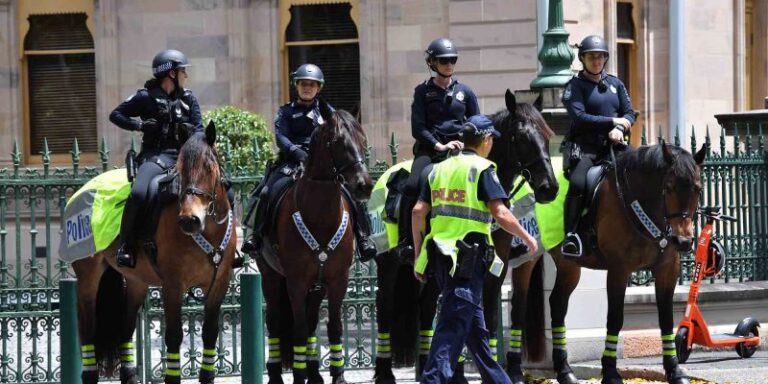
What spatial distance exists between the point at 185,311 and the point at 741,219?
5911 mm

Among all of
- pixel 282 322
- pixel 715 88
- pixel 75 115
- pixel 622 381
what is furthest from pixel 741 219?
pixel 75 115

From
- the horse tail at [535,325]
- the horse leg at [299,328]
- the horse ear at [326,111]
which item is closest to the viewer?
the horse ear at [326,111]

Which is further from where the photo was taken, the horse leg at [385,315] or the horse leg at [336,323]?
the horse leg at [385,315]

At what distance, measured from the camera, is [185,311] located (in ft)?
53.4

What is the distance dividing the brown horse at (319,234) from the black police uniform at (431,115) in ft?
1.63

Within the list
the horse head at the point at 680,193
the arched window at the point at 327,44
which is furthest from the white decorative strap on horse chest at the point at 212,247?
the arched window at the point at 327,44

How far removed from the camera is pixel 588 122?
1409 centimetres

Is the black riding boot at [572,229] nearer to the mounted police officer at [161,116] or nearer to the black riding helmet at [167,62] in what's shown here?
the mounted police officer at [161,116]

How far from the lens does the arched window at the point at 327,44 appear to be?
986 inches

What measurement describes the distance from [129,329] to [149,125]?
5.93 feet

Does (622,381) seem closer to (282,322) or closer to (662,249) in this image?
(662,249)

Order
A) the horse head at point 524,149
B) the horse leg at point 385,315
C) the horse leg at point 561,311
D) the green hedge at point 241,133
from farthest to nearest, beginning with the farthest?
the green hedge at point 241,133 < the horse leg at point 561,311 < the horse leg at point 385,315 < the horse head at point 524,149

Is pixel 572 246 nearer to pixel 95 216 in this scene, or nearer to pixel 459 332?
pixel 459 332

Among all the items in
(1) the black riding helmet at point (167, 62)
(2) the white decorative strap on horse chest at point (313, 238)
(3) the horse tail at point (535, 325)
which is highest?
(1) the black riding helmet at point (167, 62)
